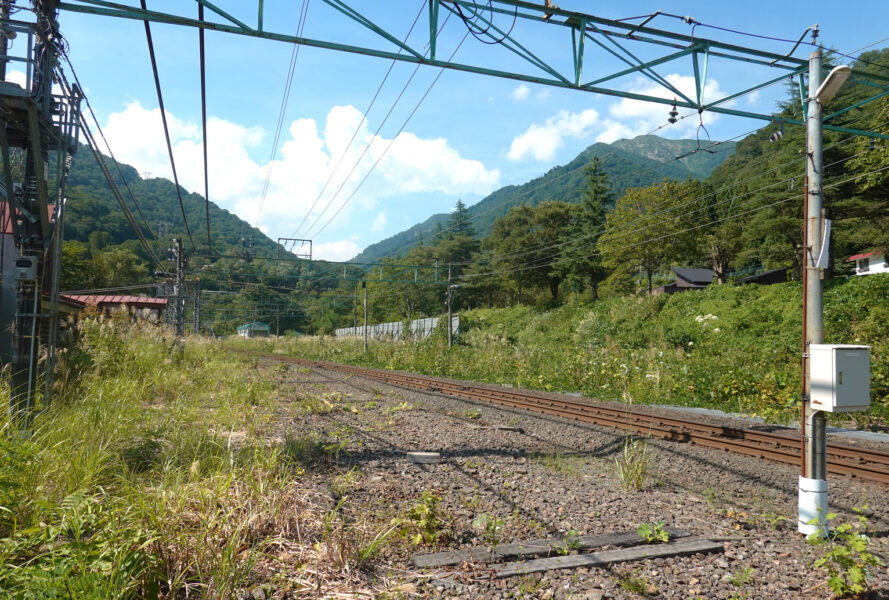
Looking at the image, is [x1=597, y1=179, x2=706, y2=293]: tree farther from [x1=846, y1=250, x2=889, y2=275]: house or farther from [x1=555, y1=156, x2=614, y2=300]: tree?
[x1=846, y1=250, x2=889, y2=275]: house

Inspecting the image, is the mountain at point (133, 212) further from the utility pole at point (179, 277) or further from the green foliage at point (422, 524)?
the green foliage at point (422, 524)

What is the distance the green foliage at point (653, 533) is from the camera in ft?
13.9

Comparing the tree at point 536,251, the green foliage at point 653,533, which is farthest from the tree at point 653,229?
the green foliage at point 653,533

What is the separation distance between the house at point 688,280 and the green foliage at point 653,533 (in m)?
50.1

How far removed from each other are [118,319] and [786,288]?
25817 millimetres

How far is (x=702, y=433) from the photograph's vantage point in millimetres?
8836

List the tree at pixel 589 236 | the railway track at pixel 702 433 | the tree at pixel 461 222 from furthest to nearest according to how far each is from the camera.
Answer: the tree at pixel 461 222, the tree at pixel 589 236, the railway track at pixel 702 433

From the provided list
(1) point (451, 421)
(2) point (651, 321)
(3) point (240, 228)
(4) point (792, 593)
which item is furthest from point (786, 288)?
(3) point (240, 228)

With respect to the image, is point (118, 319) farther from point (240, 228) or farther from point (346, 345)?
point (240, 228)

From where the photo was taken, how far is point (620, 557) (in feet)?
12.9

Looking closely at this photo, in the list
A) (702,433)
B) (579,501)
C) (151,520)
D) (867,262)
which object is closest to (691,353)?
(702,433)

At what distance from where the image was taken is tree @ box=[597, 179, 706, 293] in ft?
133

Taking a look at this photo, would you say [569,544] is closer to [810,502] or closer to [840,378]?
[810,502]

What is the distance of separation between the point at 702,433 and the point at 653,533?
17.0ft
